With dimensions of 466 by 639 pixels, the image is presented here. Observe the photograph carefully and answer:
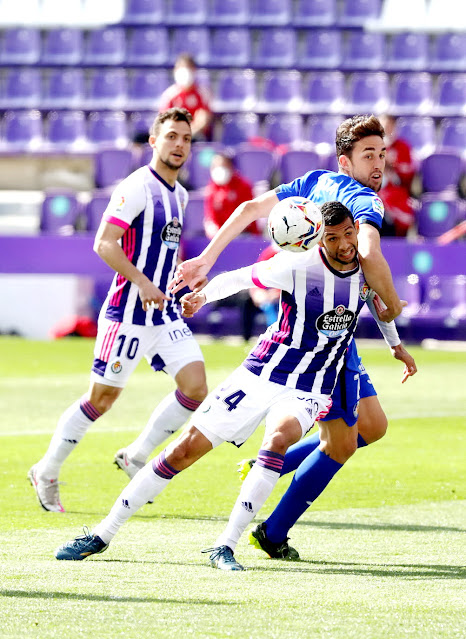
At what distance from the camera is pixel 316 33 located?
20.4 meters

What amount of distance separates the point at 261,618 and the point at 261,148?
45.5ft

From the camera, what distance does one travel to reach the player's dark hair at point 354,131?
16.8ft

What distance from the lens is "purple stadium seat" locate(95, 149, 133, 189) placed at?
17828 millimetres

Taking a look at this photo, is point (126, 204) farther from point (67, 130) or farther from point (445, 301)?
point (67, 130)

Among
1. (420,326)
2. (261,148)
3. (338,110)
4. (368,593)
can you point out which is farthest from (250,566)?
(338,110)


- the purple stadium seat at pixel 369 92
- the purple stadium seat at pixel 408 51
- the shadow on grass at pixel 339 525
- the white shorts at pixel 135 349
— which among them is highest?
the purple stadium seat at pixel 408 51

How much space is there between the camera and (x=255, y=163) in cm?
1727

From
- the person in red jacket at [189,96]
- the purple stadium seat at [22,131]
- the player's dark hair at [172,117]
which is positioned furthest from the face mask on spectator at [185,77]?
the player's dark hair at [172,117]

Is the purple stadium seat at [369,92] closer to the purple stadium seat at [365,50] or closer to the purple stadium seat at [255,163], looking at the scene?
the purple stadium seat at [365,50]

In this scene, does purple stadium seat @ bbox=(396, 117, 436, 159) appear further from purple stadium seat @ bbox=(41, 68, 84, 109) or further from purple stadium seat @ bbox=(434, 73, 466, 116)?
purple stadium seat @ bbox=(41, 68, 84, 109)

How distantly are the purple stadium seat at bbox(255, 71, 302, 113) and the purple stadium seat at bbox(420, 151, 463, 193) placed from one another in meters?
3.09

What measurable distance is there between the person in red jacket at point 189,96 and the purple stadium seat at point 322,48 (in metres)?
3.27

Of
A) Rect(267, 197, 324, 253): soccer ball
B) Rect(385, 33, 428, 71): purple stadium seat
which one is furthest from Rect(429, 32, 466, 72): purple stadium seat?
Rect(267, 197, 324, 253): soccer ball

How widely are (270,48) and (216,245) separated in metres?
16.0
